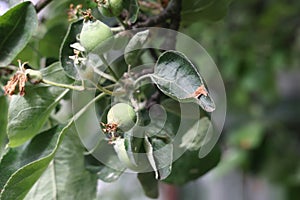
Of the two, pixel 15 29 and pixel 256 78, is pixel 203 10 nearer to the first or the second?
pixel 15 29

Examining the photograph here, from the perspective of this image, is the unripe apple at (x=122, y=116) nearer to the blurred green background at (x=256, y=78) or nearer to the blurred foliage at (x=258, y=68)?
the blurred green background at (x=256, y=78)

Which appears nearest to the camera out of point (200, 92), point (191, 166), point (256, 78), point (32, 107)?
point (200, 92)

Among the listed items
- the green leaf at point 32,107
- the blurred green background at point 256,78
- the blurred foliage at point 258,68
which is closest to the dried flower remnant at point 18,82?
the green leaf at point 32,107

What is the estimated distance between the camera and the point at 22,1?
469mm

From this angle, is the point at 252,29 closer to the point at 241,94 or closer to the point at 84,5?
the point at 241,94

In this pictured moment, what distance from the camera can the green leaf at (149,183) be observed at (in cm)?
49

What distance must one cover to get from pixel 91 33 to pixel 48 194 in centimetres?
17

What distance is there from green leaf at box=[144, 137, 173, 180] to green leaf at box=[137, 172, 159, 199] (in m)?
0.07

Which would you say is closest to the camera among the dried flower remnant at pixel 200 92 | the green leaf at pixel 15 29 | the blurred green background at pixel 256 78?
the dried flower remnant at pixel 200 92

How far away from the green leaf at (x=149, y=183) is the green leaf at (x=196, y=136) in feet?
0.13

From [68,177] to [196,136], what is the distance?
0.12m

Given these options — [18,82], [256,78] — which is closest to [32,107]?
[18,82]

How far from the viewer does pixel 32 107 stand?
461 millimetres

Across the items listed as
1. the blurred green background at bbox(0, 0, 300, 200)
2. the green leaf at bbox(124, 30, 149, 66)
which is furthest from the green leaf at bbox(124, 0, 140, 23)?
the blurred green background at bbox(0, 0, 300, 200)
